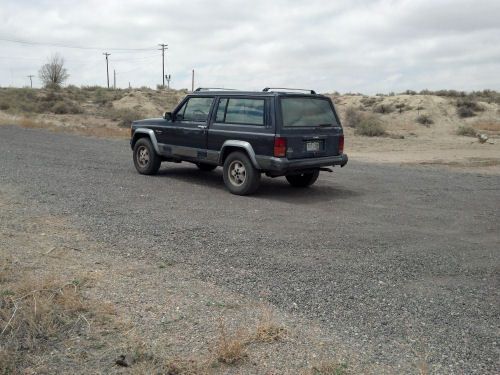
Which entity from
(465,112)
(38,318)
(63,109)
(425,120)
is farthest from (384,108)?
(38,318)

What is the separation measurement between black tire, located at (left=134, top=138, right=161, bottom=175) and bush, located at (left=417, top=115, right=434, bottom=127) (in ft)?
106

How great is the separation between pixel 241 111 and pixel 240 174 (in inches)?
45.8

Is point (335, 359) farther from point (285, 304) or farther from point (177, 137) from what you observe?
point (177, 137)

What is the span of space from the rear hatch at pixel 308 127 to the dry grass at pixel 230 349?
570cm

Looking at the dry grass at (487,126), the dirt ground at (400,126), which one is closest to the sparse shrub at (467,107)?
the dirt ground at (400,126)

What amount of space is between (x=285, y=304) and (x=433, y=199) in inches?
238

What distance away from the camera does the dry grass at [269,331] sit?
3.96 m

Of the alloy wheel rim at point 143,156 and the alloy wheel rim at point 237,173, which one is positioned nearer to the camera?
the alloy wheel rim at point 237,173

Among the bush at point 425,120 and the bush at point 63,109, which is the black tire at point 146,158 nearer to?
the bush at point 63,109

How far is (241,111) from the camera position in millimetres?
9953

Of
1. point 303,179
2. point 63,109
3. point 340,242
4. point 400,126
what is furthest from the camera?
point 400,126

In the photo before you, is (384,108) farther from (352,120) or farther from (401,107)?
(352,120)

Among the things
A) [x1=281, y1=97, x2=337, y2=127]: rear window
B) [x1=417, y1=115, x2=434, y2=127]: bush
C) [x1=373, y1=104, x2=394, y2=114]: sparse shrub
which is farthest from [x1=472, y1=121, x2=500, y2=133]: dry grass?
[x1=281, y1=97, x2=337, y2=127]: rear window

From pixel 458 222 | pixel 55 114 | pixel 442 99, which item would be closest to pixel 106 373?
pixel 458 222
